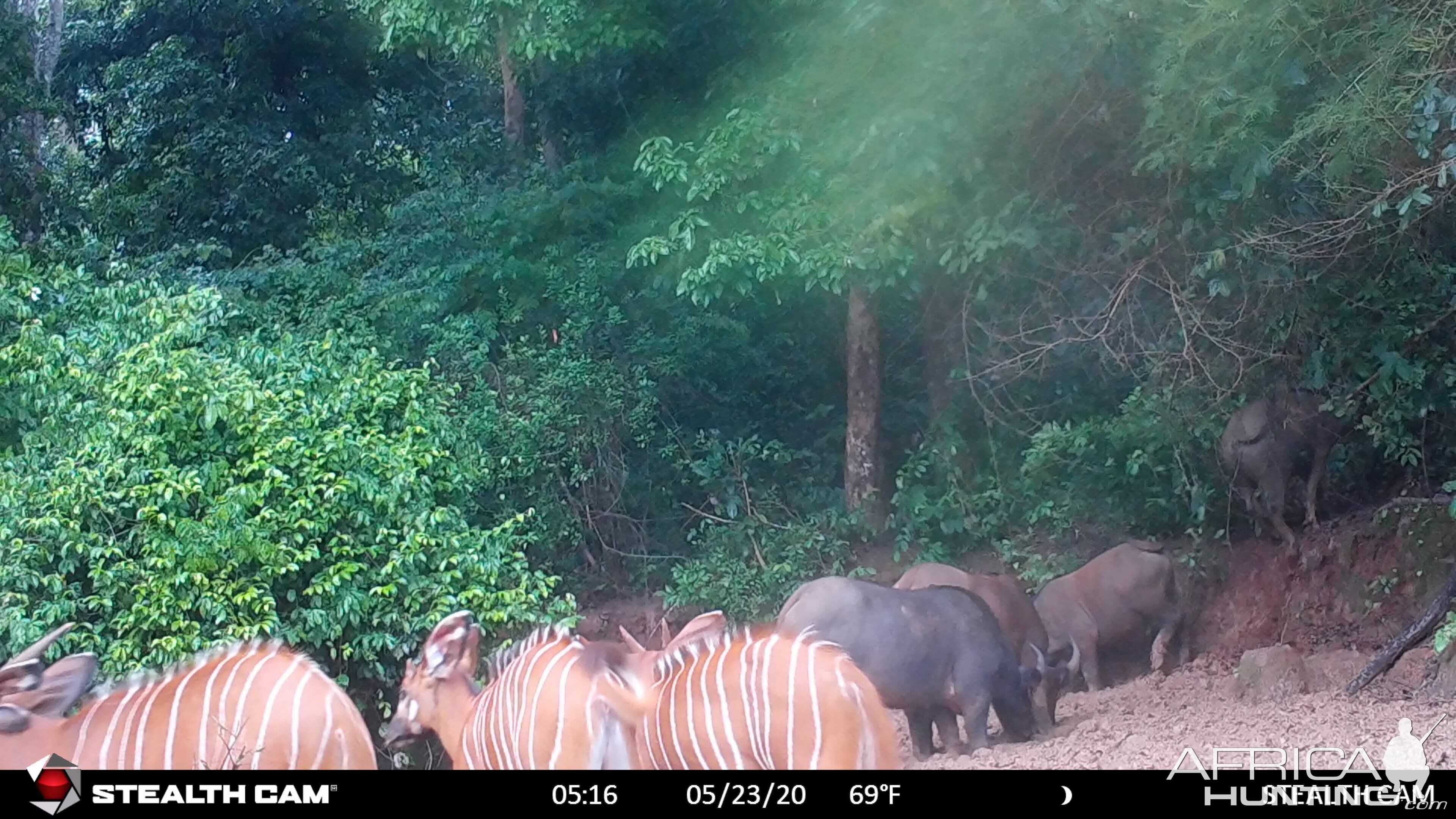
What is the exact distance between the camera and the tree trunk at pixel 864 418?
11375mm

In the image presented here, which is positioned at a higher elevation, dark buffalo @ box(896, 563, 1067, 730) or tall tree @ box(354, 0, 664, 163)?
tall tree @ box(354, 0, 664, 163)

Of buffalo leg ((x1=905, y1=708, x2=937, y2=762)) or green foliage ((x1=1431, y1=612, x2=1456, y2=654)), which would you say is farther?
buffalo leg ((x1=905, y1=708, x2=937, y2=762))

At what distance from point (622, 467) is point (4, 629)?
19.1 feet

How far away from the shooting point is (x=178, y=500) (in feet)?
20.1

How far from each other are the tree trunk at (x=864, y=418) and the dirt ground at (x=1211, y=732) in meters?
3.20

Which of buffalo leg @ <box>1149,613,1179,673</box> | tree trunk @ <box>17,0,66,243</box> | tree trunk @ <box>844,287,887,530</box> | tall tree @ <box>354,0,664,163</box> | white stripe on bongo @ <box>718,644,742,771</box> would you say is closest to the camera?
white stripe on bongo @ <box>718,644,742,771</box>

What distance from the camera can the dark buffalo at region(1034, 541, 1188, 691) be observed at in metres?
9.59
